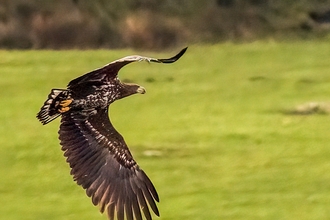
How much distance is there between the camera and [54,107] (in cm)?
586

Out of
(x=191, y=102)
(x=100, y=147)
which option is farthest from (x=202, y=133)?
(x=100, y=147)

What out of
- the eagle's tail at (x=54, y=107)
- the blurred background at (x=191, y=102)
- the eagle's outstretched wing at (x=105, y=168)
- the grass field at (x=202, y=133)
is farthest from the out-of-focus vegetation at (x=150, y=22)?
the eagle's tail at (x=54, y=107)

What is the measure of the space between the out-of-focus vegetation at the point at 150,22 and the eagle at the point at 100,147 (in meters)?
10.9

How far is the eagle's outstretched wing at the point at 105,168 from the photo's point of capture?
6016mm

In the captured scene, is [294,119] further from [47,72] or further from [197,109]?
[47,72]

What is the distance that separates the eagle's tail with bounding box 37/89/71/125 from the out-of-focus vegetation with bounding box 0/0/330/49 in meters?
11.3

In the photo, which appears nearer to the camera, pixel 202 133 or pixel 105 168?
pixel 105 168

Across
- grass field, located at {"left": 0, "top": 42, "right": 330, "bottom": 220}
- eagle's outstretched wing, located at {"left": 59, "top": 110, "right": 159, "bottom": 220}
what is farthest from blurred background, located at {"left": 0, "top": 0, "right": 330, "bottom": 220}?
eagle's outstretched wing, located at {"left": 59, "top": 110, "right": 159, "bottom": 220}

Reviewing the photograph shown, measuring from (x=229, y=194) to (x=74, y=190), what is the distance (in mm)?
1628

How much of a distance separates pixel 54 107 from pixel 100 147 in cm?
57

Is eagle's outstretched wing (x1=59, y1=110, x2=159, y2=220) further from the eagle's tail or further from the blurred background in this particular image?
the blurred background

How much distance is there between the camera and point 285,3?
24.2 meters

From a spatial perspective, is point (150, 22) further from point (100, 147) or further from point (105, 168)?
point (105, 168)

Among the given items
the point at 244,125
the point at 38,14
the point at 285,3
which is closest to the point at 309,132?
the point at 244,125
